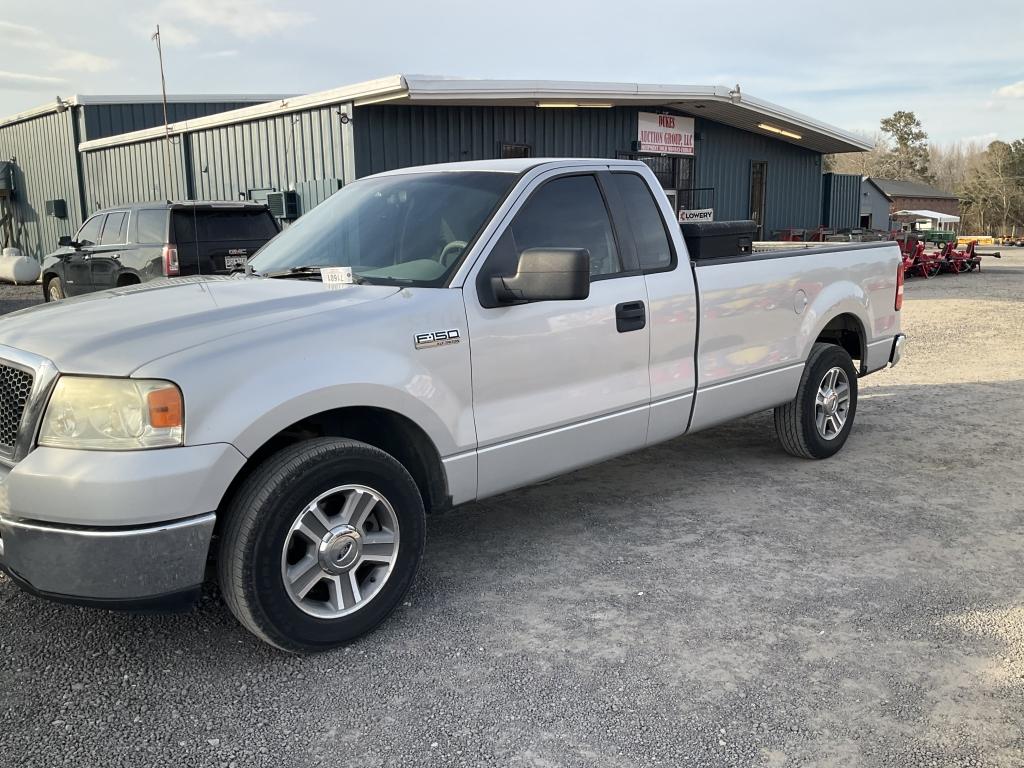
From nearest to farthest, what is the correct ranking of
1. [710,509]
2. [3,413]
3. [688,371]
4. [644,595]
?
[3,413] → [644,595] → [688,371] → [710,509]

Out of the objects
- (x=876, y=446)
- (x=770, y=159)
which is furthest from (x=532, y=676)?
(x=770, y=159)

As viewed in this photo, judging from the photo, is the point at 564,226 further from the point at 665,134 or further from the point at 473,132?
the point at 665,134

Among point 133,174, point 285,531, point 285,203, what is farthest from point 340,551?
point 133,174

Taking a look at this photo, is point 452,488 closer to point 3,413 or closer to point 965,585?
point 3,413

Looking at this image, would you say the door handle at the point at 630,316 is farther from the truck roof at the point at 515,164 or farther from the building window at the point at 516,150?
the building window at the point at 516,150

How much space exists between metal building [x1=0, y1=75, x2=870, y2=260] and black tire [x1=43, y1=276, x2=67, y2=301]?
283 cm

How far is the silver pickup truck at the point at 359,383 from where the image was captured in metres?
2.86

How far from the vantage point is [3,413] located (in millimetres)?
3146

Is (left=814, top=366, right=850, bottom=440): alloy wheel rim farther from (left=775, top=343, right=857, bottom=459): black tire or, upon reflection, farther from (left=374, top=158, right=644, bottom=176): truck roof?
(left=374, top=158, right=644, bottom=176): truck roof

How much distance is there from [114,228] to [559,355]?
10.4 metres

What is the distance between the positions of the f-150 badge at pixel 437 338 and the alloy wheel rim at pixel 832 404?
3.09 m

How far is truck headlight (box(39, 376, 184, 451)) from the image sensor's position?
9.30ft

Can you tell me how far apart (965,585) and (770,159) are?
2032 centimetres

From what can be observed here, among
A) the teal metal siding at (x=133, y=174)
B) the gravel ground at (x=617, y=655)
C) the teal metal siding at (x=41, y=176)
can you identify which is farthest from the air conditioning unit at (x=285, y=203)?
the gravel ground at (x=617, y=655)
